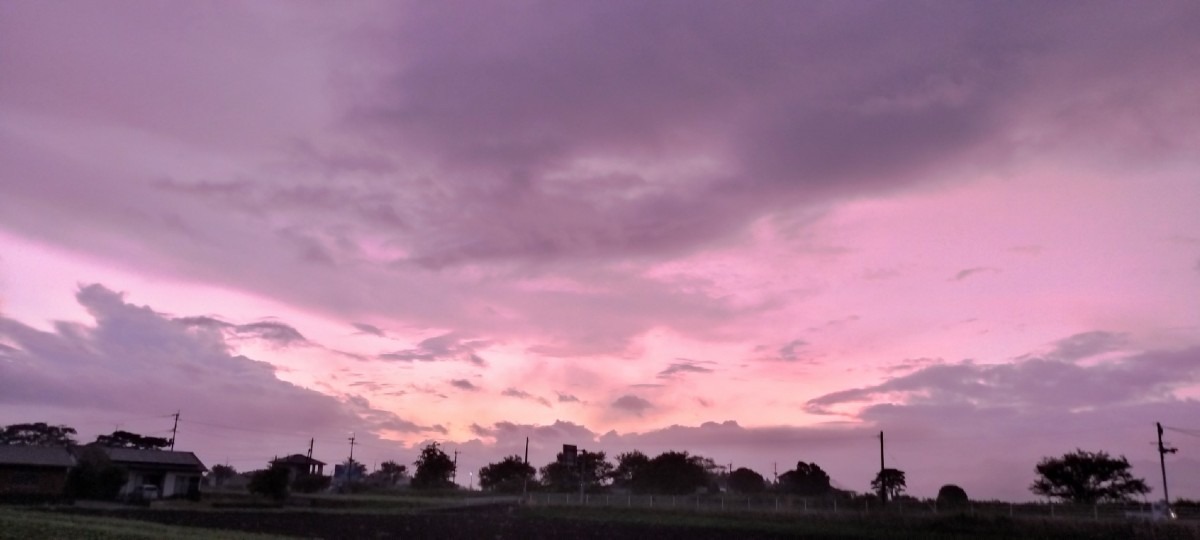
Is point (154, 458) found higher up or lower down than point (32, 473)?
higher up

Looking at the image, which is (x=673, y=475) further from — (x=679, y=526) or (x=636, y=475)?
(x=679, y=526)

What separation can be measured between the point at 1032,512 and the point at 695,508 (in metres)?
29.0

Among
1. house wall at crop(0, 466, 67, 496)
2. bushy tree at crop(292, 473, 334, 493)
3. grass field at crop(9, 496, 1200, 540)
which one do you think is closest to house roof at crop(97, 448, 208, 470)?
house wall at crop(0, 466, 67, 496)

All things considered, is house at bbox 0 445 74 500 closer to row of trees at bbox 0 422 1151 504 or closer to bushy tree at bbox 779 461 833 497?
row of trees at bbox 0 422 1151 504

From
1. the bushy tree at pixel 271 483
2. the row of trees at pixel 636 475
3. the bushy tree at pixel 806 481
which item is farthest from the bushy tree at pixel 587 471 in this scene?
the bushy tree at pixel 271 483

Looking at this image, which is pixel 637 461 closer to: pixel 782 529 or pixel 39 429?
pixel 782 529

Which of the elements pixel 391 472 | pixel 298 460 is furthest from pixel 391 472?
pixel 298 460

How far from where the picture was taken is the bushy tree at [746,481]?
492 feet

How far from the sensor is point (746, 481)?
153 metres

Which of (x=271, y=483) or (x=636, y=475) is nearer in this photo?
(x=271, y=483)

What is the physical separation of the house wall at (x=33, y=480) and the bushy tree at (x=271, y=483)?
16174mm

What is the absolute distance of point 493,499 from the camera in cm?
10019

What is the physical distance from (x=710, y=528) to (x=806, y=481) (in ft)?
258

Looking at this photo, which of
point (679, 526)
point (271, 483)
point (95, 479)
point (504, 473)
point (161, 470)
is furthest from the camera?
point (504, 473)
